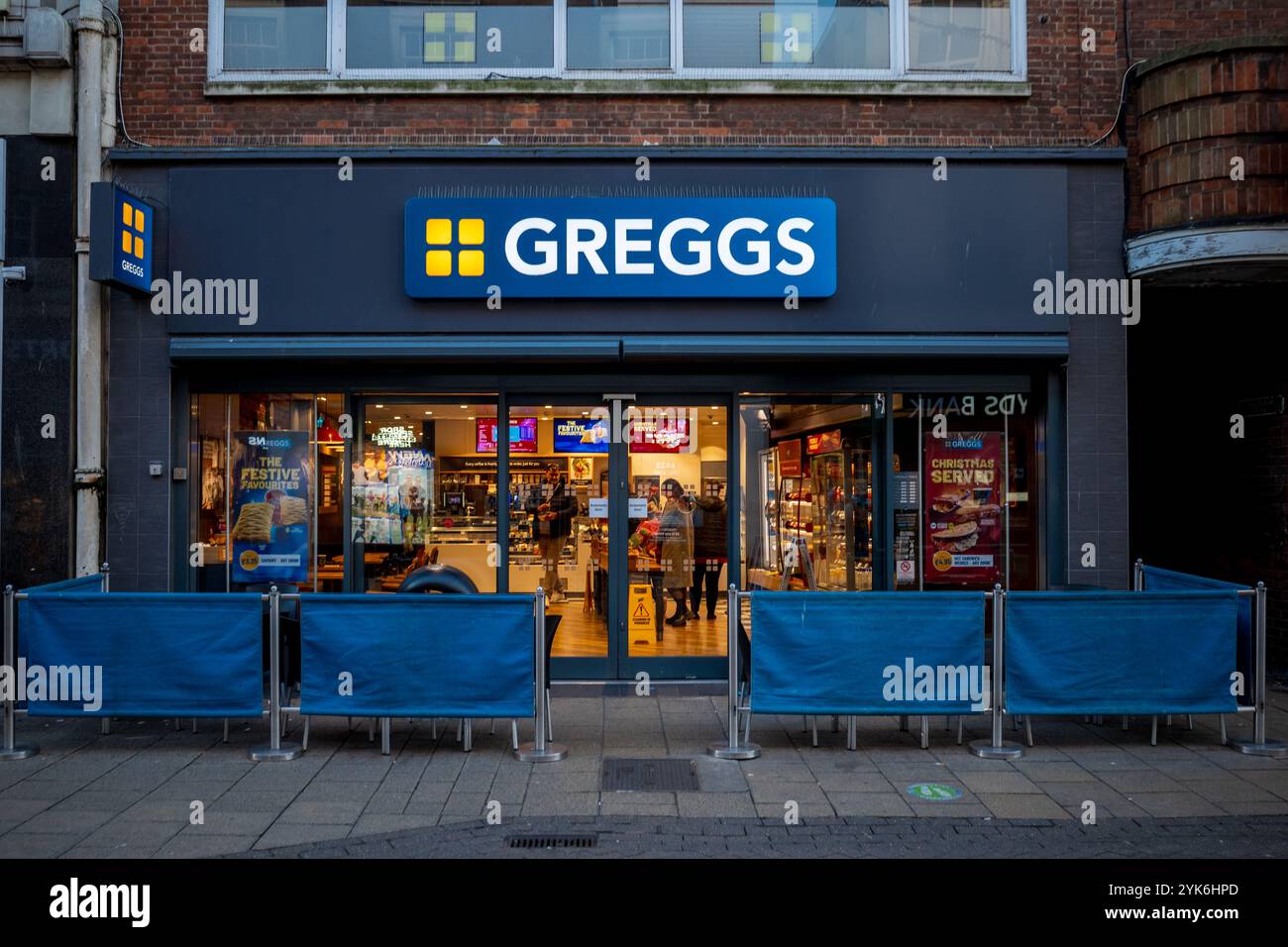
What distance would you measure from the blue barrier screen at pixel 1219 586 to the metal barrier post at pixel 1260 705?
2.9 inches

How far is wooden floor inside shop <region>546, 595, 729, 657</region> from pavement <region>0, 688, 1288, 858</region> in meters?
1.60

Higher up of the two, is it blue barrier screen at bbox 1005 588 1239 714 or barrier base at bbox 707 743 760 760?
blue barrier screen at bbox 1005 588 1239 714

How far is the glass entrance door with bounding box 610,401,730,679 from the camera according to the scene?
32.7 ft

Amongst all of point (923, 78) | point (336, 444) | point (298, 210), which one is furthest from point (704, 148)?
point (336, 444)

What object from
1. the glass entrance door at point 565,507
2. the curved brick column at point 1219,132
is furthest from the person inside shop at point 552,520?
the curved brick column at point 1219,132

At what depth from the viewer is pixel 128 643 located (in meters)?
7.34

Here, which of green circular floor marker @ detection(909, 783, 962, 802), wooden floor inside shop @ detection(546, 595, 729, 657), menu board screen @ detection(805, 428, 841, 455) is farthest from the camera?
menu board screen @ detection(805, 428, 841, 455)

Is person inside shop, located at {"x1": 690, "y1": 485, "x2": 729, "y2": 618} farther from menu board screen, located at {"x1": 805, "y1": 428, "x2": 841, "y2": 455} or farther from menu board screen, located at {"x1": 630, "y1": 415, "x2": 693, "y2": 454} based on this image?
menu board screen, located at {"x1": 805, "y1": 428, "x2": 841, "y2": 455}

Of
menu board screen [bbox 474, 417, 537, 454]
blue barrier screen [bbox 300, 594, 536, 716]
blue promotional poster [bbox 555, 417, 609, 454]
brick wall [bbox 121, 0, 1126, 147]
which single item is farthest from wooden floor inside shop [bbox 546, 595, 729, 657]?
brick wall [bbox 121, 0, 1126, 147]

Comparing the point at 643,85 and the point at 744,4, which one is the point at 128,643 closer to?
the point at 643,85

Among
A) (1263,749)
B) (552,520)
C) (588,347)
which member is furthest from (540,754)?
(1263,749)

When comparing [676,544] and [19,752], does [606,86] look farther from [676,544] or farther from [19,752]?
[19,752]

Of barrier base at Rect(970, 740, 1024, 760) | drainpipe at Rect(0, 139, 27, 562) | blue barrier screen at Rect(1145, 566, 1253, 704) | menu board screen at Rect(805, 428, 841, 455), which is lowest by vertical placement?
barrier base at Rect(970, 740, 1024, 760)

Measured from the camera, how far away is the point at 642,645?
995 centimetres
